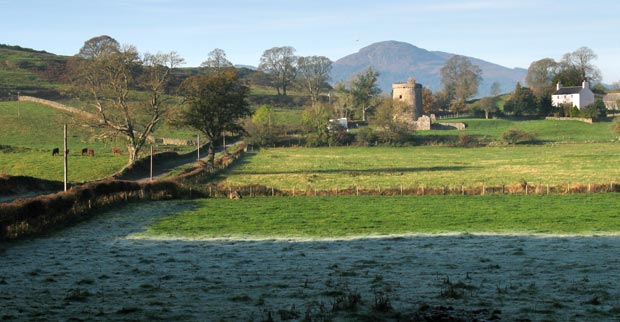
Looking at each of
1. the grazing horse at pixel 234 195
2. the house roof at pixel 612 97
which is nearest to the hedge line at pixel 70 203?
the grazing horse at pixel 234 195

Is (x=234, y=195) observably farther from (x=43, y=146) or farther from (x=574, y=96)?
(x=574, y=96)

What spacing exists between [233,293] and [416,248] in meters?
8.20

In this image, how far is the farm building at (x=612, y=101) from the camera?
154875 millimetres

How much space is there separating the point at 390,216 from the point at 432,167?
35.8 m

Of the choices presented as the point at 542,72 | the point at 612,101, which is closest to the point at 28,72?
the point at 542,72

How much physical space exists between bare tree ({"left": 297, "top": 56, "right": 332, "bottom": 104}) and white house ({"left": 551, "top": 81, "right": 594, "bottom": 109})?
56313 mm

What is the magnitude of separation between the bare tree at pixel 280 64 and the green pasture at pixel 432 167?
86.3 m

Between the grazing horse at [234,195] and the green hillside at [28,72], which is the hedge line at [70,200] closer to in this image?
the grazing horse at [234,195]

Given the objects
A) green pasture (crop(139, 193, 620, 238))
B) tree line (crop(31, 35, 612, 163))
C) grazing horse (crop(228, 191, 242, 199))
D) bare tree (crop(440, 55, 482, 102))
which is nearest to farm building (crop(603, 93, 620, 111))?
tree line (crop(31, 35, 612, 163))

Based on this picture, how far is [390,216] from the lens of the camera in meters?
30.6

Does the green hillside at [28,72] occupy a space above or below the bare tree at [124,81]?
above

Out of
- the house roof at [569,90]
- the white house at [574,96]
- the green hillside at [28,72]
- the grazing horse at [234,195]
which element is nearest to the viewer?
the grazing horse at [234,195]

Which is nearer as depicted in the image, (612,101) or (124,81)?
(124,81)

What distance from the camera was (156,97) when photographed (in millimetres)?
63688
